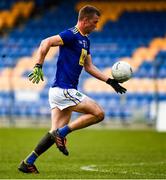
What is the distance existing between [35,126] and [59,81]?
1332cm

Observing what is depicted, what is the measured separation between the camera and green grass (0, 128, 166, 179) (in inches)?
371

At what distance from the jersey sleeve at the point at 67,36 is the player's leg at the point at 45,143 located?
0.97 metres

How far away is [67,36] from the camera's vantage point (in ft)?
31.3

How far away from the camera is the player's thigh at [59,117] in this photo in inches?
383

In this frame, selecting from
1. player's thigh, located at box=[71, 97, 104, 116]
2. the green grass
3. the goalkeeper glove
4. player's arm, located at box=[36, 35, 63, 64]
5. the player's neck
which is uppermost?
the player's neck

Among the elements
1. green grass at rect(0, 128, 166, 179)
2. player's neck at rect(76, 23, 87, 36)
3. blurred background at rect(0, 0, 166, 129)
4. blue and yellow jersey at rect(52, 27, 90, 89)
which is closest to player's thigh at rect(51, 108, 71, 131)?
blue and yellow jersey at rect(52, 27, 90, 89)

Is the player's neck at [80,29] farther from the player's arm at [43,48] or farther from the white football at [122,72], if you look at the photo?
the white football at [122,72]

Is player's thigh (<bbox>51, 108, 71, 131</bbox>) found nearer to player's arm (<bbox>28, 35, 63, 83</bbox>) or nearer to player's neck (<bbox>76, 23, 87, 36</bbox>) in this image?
player's arm (<bbox>28, 35, 63, 83</bbox>)

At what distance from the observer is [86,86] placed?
874 inches

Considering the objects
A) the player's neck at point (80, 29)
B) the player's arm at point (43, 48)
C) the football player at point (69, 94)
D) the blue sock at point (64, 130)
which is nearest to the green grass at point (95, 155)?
the football player at point (69, 94)

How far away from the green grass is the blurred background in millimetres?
2326

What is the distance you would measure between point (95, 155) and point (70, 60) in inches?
144

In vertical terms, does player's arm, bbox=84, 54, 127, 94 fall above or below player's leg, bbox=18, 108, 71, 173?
above

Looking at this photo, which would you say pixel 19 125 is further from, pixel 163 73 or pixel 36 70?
pixel 36 70
